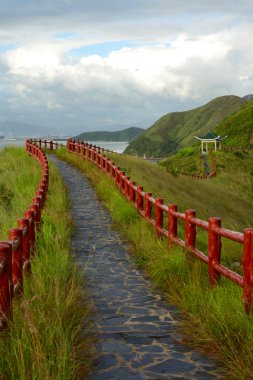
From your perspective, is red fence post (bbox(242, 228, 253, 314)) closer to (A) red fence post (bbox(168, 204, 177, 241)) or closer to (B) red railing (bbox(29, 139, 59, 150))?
(A) red fence post (bbox(168, 204, 177, 241))

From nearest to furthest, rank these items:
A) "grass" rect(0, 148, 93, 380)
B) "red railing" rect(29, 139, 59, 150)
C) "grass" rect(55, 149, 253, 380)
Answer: "grass" rect(0, 148, 93, 380), "grass" rect(55, 149, 253, 380), "red railing" rect(29, 139, 59, 150)

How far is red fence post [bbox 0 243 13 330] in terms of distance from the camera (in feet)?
17.3

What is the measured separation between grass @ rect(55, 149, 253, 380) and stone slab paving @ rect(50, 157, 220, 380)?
17 centimetres

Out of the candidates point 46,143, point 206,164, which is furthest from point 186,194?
point 206,164

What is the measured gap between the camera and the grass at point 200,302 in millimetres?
5211

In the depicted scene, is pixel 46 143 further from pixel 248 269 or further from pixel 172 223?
pixel 248 269

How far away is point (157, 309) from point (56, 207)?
8.34m

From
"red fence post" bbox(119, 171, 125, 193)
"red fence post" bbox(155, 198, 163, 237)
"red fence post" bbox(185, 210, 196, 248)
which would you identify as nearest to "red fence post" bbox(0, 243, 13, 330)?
"red fence post" bbox(185, 210, 196, 248)

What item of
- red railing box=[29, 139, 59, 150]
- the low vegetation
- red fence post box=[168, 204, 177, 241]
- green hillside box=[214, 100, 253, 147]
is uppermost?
green hillside box=[214, 100, 253, 147]

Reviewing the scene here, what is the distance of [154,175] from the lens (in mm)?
28391

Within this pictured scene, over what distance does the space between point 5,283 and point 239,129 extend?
109524 mm

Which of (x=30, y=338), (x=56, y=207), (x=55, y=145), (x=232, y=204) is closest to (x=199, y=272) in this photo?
(x=30, y=338)

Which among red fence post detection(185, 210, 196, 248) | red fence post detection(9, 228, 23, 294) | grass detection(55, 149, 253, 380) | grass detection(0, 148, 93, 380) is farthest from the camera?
red fence post detection(185, 210, 196, 248)

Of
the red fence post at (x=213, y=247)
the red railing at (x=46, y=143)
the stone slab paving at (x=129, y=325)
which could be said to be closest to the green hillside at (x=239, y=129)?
the red railing at (x=46, y=143)
